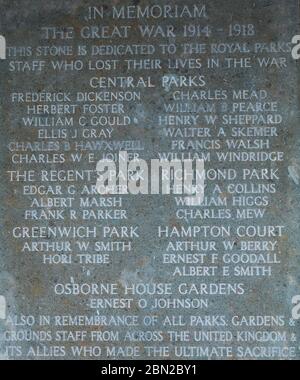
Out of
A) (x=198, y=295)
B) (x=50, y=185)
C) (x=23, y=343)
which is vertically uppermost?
(x=50, y=185)

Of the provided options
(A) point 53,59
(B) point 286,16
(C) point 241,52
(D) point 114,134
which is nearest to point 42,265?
(D) point 114,134

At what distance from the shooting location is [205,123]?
3.18m

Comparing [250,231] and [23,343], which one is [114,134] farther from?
[23,343]

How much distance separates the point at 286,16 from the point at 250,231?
0.93 metres

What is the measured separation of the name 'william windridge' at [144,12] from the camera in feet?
10.5
